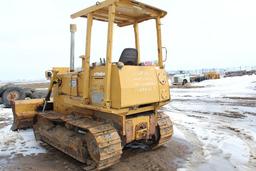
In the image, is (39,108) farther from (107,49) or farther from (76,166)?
(107,49)

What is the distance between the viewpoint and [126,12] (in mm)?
5797

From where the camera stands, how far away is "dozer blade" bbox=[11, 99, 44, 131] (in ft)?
24.4

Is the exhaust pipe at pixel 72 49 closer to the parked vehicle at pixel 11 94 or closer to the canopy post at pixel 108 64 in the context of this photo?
the canopy post at pixel 108 64

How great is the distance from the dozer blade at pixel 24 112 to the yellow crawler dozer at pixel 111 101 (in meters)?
1.07

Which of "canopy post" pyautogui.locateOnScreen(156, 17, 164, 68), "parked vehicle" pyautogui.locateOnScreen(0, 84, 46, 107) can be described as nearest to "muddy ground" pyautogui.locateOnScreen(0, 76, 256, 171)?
"canopy post" pyautogui.locateOnScreen(156, 17, 164, 68)

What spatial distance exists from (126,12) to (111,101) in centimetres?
207

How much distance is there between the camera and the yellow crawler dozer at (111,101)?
4852 millimetres

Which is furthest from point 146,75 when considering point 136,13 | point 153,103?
point 136,13

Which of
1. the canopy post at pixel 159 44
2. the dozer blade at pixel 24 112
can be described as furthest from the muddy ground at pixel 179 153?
the canopy post at pixel 159 44

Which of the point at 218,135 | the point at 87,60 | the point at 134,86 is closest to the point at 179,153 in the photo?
the point at 218,135

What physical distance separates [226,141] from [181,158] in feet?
5.72

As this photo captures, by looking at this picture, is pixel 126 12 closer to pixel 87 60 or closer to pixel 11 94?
pixel 87 60

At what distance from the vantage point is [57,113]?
683 cm

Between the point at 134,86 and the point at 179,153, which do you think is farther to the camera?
the point at 179,153
